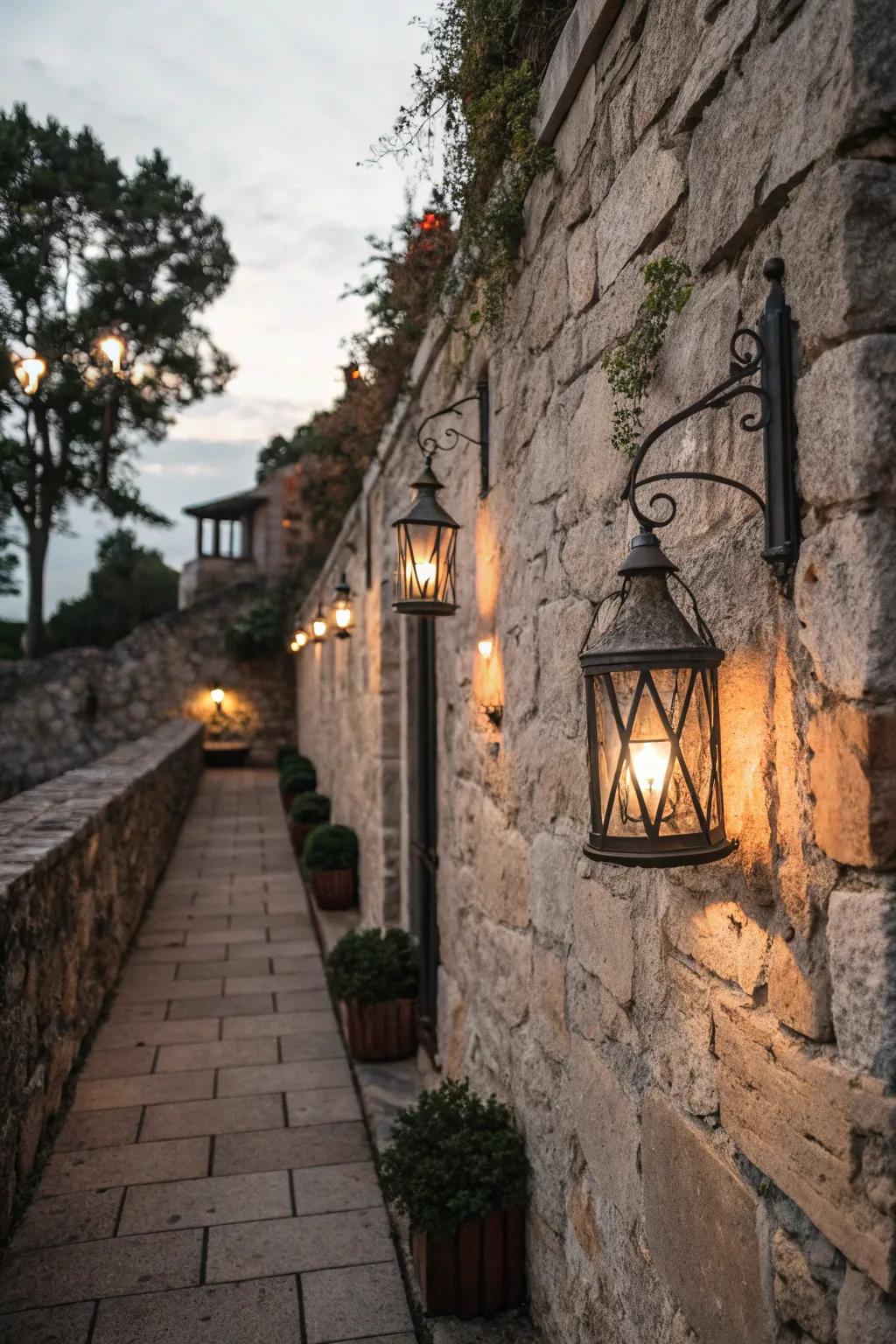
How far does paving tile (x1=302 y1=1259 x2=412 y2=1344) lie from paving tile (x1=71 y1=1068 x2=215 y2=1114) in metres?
1.49

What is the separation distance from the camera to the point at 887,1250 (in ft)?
3.47

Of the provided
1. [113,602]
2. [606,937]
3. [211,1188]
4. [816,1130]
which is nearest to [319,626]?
[211,1188]

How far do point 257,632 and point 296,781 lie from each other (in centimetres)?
922

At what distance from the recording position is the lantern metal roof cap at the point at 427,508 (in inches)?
117

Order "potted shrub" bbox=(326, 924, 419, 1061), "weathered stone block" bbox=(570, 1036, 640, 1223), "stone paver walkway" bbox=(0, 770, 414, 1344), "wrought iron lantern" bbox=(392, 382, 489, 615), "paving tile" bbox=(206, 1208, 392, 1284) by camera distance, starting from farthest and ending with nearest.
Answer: "potted shrub" bbox=(326, 924, 419, 1061)
"wrought iron lantern" bbox=(392, 382, 489, 615)
"paving tile" bbox=(206, 1208, 392, 1284)
"stone paver walkway" bbox=(0, 770, 414, 1344)
"weathered stone block" bbox=(570, 1036, 640, 1223)

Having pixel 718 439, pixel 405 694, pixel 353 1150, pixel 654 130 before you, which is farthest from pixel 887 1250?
pixel 405 694

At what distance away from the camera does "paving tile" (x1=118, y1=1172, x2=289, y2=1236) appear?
3141mm

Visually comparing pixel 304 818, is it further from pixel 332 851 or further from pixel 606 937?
pixel 606 937

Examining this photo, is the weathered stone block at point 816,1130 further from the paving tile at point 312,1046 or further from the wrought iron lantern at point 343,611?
the wrought iron lantern at point 343,611

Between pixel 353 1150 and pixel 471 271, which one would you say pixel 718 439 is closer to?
pixel 471 271

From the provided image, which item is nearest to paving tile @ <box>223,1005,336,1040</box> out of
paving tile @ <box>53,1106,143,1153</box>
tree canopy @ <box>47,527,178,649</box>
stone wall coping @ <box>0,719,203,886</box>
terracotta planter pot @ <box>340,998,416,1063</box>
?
terracotta planter pot @ <box>340,998,416,1063</box>

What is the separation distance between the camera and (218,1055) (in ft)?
15.1

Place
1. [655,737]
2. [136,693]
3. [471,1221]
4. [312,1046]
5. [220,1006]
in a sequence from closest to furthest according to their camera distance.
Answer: [655,737] → [471,1221] → [312,1046] → [220,1006] → [136,693]

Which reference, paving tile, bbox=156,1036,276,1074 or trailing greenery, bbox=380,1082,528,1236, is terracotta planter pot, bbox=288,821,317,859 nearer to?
paving tile, bbox=156,1036,276,1074
